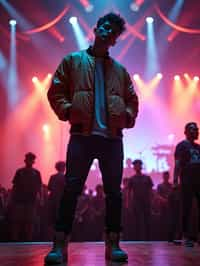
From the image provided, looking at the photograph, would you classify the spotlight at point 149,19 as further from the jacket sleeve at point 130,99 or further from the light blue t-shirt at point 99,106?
the light blue t-shirt at point 99,106

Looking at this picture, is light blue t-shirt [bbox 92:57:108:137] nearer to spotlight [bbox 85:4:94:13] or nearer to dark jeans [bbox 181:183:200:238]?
dark jeans [bbox 181:183:200:238]

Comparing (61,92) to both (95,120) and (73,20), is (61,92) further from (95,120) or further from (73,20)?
(73,20)

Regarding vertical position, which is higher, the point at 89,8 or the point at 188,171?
the point at 89,8

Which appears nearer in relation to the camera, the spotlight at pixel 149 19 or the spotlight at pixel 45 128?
the spotlight at pixel 149 19

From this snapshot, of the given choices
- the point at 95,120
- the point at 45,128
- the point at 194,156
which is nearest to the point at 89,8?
the point at 45,128

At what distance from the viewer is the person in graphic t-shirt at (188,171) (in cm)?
399

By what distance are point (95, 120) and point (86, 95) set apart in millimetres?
139

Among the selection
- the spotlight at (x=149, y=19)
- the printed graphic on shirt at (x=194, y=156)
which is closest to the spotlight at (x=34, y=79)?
the spotlight at (x=149, y=19)

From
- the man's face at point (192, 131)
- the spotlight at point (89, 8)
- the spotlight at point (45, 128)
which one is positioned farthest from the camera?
the spotlight at point (45, 128)

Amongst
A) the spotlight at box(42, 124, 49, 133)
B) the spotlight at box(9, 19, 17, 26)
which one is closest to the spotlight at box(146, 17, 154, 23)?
the spotlight at box(9, 19, 17, 26)

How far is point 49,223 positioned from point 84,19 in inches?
253

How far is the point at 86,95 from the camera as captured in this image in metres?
2.13

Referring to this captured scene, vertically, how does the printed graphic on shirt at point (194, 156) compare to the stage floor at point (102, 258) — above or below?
above

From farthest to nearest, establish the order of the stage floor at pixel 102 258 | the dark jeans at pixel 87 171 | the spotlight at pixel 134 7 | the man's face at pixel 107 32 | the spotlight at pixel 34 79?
1. the spotlight at pixel 34 79
2. the spotlight at pixel 134 7
3. the man's face at pixel 107 32
4. the dark jeans at pixel 87 171
5. the stage floor at pixel 102 258
